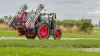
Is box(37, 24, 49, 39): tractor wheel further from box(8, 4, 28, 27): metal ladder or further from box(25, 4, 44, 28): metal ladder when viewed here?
box(8, 4, 28, 27): metal ladder

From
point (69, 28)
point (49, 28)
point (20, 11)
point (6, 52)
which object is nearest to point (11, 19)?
point (20, 11)

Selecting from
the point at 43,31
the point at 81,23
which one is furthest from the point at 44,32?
the point at 81,23

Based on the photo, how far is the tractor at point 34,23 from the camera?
31.9m

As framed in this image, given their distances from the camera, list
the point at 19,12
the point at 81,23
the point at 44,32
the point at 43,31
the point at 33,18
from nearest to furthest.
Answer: the point at 33,18, the point at 19,12, the point at 43,31, the point at 44,32, the point at 81,23

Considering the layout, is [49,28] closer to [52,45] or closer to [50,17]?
[50,17]

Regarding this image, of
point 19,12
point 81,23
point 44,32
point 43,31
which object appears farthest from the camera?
point 81,23

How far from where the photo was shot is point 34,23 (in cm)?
3209

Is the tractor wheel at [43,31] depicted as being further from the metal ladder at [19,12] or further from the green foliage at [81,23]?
the green foliage at [81,23]

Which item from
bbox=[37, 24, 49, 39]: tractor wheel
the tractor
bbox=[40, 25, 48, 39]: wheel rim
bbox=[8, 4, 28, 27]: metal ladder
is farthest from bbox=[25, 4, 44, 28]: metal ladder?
bbox=[8, 4, 28, 27]: metal ladder

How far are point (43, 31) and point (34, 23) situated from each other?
64.6 inches

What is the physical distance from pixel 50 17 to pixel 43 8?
1.91 metres

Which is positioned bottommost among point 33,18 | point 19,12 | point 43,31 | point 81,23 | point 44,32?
point 81,23

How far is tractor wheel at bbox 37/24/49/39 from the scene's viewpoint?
107 ft

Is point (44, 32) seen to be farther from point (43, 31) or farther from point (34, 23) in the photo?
point (34, 23)
